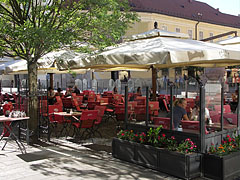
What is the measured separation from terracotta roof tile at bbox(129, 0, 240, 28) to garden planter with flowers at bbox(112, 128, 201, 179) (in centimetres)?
3420

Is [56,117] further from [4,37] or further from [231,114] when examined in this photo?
[231,114]

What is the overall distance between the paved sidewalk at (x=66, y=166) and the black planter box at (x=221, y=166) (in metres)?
0.68

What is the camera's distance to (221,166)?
5508 millimetres

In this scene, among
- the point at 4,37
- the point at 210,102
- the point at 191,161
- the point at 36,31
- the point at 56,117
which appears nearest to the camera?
the point at 191,161

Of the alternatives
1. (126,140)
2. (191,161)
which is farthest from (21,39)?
(191,161)

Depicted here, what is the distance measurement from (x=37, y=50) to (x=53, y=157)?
3.35 meters

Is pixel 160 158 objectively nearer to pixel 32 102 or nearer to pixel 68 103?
pixel 32 102

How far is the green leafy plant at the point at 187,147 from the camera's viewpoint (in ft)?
18.9

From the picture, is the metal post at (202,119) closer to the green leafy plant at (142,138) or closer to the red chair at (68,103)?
the green leafy plant at (142,138)

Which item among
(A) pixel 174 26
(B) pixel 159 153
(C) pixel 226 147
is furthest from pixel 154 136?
(A) pixel 174 26

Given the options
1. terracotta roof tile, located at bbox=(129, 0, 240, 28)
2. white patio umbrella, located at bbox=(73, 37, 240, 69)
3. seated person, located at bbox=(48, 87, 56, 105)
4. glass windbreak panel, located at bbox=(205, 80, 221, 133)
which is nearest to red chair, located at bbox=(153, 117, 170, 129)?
glass windbreak panel, located at bbox=(205, 80, 221, 133)

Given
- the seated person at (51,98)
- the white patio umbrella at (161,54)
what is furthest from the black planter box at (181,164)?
the seated person at (51,98)

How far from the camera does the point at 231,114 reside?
6703 mm

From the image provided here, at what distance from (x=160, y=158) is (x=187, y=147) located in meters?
0.60
